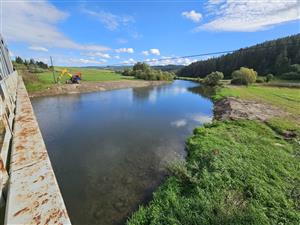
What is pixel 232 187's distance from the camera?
→ 4.29 m

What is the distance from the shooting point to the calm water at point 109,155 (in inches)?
173

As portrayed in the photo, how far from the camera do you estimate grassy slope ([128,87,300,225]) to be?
134 inches

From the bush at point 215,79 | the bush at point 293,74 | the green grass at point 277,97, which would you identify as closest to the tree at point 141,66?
the bush at point 215,79

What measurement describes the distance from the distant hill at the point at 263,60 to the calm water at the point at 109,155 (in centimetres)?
3624

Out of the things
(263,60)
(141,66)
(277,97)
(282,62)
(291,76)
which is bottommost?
(277,97)

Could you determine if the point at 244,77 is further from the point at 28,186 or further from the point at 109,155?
the point at 28,186

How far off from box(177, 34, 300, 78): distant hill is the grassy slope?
37.4 meters

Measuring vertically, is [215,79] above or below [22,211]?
below

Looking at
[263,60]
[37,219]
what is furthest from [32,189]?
[263,60]

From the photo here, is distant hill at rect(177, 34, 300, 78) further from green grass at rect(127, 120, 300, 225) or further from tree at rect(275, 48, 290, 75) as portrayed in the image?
green grass at rect(127, 120, 300, 225)

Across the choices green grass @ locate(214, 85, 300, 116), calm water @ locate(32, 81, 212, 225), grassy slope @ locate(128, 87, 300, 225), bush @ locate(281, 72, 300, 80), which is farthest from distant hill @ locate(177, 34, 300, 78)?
grassy slope @ locate(128, 87, 300, 225)

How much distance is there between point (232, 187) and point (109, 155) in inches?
182

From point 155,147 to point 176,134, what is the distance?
209cm

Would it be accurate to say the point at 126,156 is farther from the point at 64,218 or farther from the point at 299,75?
the point at 299,75
